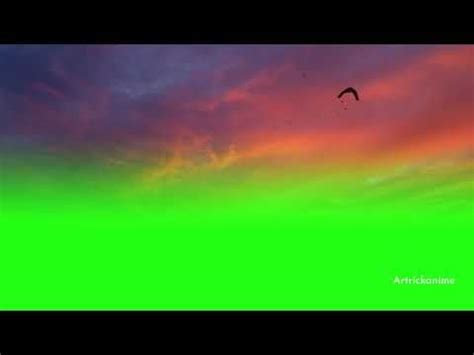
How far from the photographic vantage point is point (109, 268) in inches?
98.1

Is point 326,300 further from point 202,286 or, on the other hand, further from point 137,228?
point 137,228
